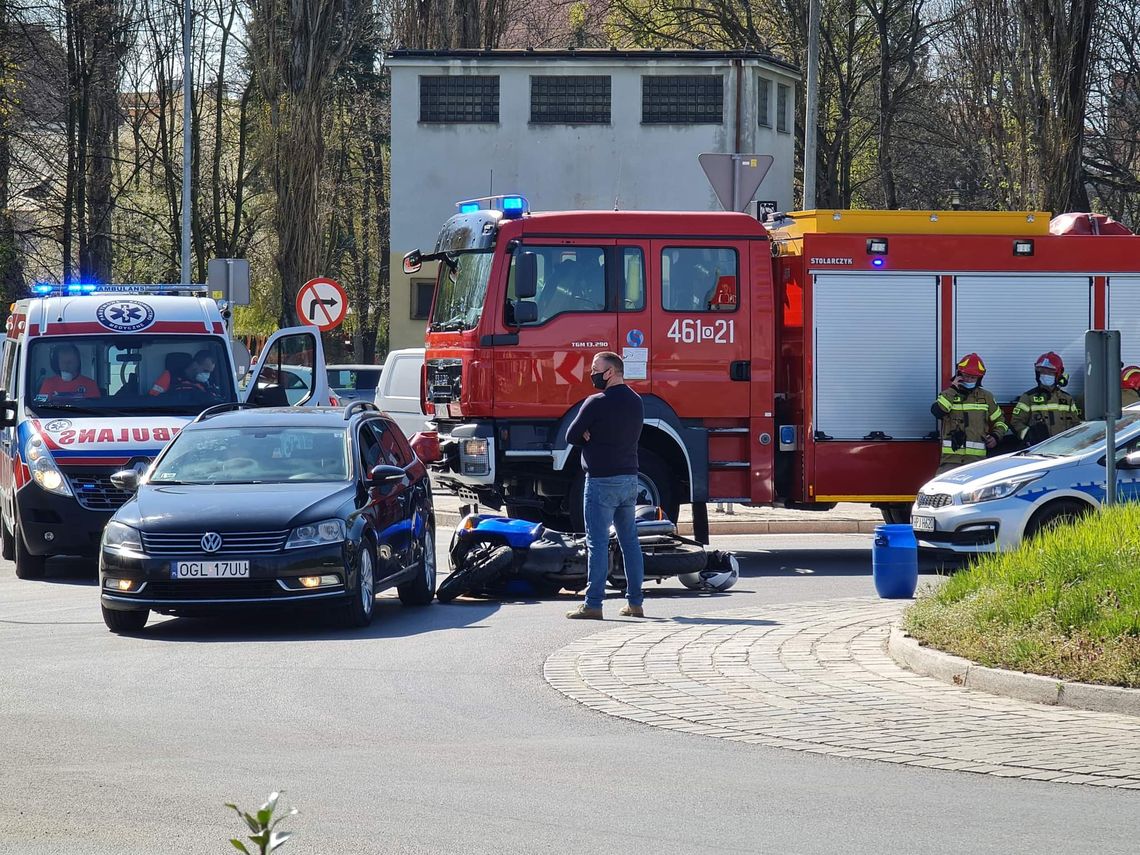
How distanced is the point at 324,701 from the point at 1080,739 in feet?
11.9

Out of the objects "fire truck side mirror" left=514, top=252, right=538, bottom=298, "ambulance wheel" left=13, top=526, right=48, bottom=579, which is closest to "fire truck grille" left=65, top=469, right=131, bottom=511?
"ambulance wheel" left=13, top=526, right=48, bottom=579

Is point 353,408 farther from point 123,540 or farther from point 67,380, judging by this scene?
point 67,380

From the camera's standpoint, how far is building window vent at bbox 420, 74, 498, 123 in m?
38.2

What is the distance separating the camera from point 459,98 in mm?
38344

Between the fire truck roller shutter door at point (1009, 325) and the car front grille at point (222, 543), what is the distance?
774cm

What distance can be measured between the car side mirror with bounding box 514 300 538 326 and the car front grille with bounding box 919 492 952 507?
12.2 feet

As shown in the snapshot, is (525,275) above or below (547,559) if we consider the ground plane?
above

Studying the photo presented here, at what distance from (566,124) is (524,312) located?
23.6 meters

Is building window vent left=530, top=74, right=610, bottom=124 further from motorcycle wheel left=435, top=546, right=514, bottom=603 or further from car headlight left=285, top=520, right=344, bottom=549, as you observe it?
car headlight left=285, top=520, right=344, bottom=549

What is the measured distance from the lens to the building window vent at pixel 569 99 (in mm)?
38156

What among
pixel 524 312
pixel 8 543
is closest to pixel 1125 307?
pixel 524 312

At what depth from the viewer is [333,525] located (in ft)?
37.3

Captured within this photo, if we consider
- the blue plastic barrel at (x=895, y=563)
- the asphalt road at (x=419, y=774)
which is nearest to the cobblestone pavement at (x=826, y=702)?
the asphalt road at (x=419, y=774)

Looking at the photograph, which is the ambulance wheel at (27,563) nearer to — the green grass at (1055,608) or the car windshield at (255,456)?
the car windshield at (255,456)
